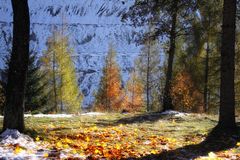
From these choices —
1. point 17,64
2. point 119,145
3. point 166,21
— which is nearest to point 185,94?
point 166,21

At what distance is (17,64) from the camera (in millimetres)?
8797

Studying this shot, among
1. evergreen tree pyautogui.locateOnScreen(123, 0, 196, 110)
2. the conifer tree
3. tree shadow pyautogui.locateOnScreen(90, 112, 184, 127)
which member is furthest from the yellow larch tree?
tree shadow pyautogui.locateOnScreen(90, 112, 184, 127)

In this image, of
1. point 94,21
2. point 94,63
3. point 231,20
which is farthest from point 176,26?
point 94,21

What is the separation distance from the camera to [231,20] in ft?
34.8

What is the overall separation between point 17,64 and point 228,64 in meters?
5.41

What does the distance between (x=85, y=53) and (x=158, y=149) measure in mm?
176271

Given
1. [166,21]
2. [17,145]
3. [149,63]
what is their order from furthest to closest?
[149,63], [166,21], [17,145]

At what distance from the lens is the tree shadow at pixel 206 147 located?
8.12m

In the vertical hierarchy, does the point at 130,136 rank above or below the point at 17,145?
below

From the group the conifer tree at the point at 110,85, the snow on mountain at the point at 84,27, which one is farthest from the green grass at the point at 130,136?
the snow on mountain at the point at 84,27

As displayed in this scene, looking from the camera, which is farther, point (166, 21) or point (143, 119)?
point (166, 21)

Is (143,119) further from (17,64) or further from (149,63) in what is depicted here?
(149,63)

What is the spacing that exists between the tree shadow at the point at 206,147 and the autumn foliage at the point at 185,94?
42.6 feet

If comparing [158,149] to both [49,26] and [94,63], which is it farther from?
[49,26]
